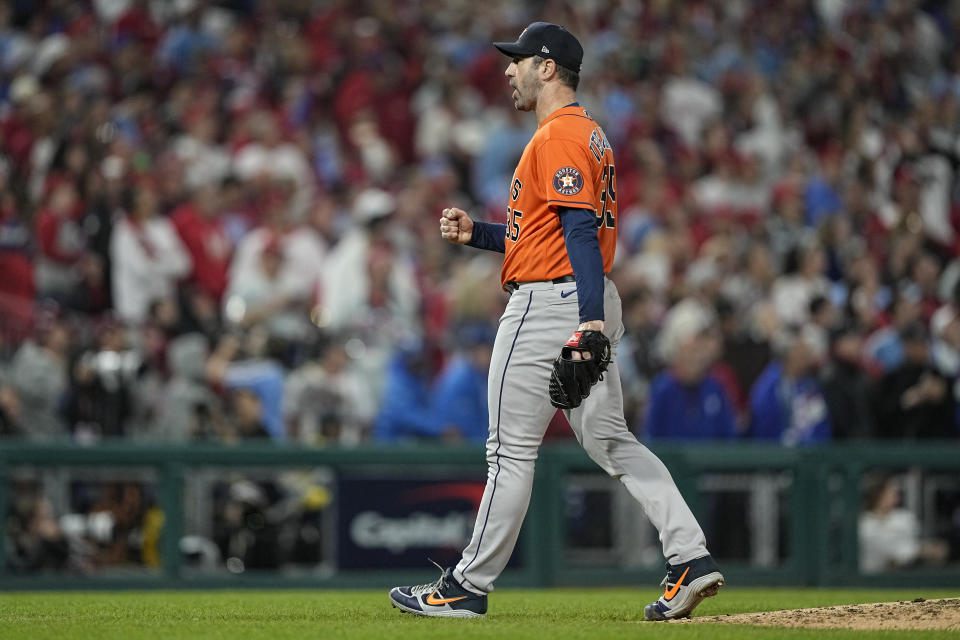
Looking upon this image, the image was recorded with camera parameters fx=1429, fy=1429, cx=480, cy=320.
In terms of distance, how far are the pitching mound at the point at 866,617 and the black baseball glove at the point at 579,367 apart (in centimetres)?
104

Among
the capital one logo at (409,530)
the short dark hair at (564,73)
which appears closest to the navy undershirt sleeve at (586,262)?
the short dark hair at (564,73)

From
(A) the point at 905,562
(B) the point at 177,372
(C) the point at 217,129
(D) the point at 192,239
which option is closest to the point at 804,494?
(A) the point at 905,562

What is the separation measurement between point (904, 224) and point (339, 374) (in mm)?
6302

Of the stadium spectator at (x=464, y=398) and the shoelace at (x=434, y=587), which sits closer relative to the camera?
the shoelace at (x=434, y=587)

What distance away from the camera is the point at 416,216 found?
13078 mm

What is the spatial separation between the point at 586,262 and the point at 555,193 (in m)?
0.29

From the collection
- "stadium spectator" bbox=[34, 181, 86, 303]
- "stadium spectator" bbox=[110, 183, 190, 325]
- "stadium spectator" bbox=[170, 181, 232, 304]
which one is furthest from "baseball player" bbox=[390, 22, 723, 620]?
"stadium spectator" bbox=[170, 181, 232, 304]

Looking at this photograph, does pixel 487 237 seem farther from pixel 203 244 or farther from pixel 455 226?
pixel 203 244

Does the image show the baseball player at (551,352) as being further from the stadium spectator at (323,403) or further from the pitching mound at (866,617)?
the stadium spectator at (323,403)

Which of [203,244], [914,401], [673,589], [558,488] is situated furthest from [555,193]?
[203,244]

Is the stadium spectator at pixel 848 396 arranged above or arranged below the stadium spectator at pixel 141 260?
below

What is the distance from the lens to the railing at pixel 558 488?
900 cm

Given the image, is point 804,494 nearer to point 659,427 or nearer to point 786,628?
point 659,427

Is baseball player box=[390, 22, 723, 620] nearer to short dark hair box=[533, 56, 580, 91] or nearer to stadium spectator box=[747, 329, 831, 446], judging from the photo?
short dark hair box=[533, 56, 580, 91]
